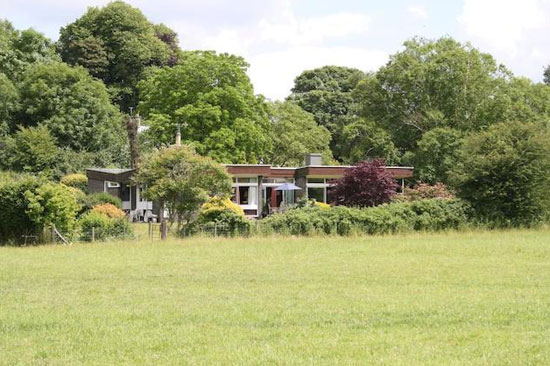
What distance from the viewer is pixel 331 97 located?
213 ft

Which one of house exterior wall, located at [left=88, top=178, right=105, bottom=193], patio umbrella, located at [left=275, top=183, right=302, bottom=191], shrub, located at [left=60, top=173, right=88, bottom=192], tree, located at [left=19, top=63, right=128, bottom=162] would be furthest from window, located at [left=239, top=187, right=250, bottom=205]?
tree, located at [left=19, top=63, right=128, bottom=162]

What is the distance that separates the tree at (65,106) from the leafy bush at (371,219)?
27.1 m

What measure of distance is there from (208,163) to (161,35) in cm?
4595

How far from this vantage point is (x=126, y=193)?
4191 cm

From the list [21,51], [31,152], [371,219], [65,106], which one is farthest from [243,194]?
[21,51]

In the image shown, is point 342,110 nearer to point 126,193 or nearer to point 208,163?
point 126,193

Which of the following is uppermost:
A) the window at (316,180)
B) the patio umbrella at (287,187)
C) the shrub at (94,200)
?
the window at (316,180)

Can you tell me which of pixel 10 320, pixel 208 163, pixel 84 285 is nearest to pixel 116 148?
pixel 208 163

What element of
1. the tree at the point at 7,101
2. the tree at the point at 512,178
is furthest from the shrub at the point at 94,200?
the tree at the point at 7,101

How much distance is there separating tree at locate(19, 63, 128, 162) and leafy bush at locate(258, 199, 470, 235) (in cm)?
2706

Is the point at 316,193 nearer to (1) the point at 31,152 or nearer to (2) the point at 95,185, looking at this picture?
(2) the point at 95,185

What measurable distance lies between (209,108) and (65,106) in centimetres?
1167

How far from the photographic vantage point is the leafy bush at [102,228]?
24.4 metres

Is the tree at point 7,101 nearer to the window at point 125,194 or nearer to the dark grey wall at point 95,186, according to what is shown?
the dark grey wall at point 95,186
